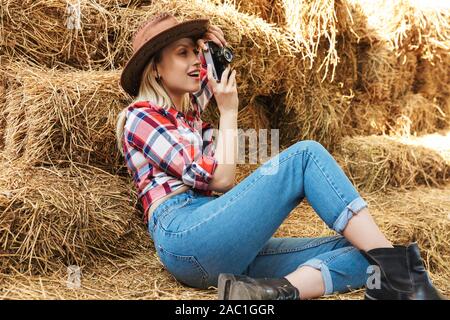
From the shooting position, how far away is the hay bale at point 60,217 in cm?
149

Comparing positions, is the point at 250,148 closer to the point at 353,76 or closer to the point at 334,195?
the point at 353,76

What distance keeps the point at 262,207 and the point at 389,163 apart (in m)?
1.23

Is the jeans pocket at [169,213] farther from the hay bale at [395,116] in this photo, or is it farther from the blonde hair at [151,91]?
the hay bale at [395,116]

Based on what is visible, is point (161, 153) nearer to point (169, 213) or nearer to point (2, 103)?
point (169, 213)

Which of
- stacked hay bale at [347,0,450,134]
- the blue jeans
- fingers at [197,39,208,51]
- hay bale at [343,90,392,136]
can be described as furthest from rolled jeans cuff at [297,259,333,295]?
stacked hay bale at [347,0,450,134]

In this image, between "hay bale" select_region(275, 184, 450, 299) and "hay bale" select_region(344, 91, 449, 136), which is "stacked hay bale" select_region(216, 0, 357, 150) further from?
"hay bale" select_region(275, 184, 450, 299)

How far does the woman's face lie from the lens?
1559 millimetres

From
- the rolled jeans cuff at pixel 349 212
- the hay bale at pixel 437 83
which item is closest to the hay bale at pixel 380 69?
the hay bale at pixel 437 83

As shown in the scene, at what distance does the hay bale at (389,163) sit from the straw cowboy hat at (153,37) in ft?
3.46

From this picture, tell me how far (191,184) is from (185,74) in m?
0.32

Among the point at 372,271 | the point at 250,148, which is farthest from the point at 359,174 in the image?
the point at 372,271

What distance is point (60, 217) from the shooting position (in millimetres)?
1539

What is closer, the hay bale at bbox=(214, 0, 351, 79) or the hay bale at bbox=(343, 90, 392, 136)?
the hay bale at bbox=(214, 0, 351, 79)

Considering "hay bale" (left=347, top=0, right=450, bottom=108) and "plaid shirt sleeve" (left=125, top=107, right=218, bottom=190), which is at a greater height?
"hay bale" (left=347, top=0, right=450, bottom=108)
